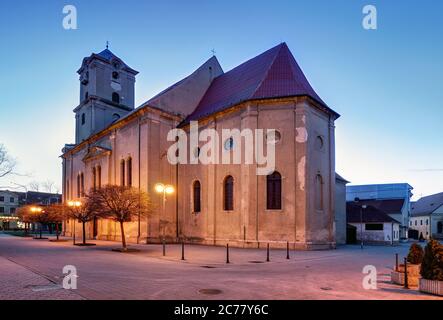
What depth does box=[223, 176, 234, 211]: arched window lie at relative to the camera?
1125 inches

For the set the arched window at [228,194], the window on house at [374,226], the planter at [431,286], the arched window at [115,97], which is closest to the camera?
the planter at [431,286]

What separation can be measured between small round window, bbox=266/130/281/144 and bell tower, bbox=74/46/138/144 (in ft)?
79.2

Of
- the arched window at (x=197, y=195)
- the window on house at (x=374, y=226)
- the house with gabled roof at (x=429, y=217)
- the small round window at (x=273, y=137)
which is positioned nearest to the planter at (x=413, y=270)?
the small round window at (x=273, y=137)

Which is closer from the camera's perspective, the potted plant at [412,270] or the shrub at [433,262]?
the shrub at [433,262]

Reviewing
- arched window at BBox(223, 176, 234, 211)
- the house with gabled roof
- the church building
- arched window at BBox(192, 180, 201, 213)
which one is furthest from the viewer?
the house with gabled roof

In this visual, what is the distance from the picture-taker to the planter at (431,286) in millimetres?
9617

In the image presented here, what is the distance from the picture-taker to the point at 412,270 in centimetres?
1145

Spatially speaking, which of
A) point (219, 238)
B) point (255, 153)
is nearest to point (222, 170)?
point (255, 153)

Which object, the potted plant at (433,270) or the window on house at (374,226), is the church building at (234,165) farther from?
the potted plant at (433,270)

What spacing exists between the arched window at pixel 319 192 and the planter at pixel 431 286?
55.2 feet

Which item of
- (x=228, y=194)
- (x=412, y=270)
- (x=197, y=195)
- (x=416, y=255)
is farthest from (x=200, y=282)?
(x=197, y=195)

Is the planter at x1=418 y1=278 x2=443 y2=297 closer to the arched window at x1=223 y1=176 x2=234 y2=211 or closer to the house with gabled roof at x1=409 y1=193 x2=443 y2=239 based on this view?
the arched window at x1=223 y1=176 x2=234 y2=211

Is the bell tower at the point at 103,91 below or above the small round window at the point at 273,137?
above

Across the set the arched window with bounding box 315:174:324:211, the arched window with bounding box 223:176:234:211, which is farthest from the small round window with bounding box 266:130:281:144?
the arched window with bounding box 223:176:234:211
